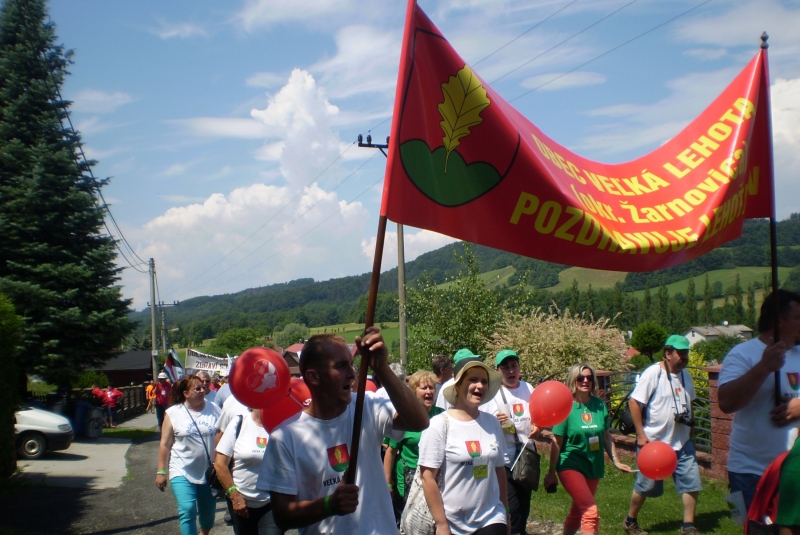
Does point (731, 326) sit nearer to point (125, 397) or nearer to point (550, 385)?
point (125, 397)

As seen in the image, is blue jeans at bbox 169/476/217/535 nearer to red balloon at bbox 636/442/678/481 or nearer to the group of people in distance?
the group of people in distance

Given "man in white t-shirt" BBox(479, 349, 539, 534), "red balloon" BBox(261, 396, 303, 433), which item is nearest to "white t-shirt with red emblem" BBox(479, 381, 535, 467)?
"man in white t-shirt" BBox(479, 349, 539, 534)

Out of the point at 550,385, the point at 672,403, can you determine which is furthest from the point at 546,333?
the point at 550,385

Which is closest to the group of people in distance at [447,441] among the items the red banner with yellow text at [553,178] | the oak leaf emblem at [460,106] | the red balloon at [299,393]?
the red balloon at [299,393]

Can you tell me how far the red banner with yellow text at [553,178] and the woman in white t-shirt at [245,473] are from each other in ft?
8.36

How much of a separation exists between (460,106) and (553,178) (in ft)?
2.13

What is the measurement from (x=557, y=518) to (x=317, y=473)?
235 inches

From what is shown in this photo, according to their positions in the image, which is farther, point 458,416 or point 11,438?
point 11,438

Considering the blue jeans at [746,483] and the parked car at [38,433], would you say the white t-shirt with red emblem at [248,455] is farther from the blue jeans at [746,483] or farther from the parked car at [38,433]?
the parked car at [38,433]

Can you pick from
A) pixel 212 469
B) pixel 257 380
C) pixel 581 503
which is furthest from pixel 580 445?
pixel 212 469

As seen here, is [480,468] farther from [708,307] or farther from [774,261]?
[708,307]

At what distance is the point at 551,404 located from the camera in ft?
20.1

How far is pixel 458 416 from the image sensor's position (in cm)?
517

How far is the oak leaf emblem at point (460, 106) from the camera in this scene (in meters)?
3.89
